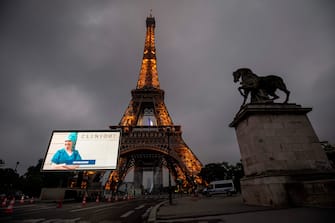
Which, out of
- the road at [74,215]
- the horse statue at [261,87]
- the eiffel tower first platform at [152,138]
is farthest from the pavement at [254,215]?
the eiffel tower first platform at [152,138]

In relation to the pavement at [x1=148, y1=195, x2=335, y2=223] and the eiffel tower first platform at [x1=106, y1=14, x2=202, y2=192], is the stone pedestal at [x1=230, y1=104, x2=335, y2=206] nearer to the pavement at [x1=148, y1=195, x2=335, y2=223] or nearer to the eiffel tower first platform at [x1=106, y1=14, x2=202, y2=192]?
the pavement at [x1=148, y1=195, x2=335, y2=223]

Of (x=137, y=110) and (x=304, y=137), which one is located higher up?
(x=137, y=110)

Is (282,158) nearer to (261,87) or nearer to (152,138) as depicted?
(261,87)

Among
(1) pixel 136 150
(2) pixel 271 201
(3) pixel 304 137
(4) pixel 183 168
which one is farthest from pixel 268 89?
(1) pixel 136 150

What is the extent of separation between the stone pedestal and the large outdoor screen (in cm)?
1351

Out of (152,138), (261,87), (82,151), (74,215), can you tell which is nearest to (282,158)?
(261,87)

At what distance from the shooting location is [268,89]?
8.91 m

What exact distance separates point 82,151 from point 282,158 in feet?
57.2

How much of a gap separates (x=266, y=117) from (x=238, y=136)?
183 cm

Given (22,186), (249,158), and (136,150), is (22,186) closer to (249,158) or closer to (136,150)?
(136,150)

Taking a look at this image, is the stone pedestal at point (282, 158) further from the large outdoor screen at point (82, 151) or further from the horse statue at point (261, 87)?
the large outdoor screen at point (82, 151)

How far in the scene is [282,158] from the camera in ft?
22.7

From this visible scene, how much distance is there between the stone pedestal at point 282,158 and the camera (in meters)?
5.89

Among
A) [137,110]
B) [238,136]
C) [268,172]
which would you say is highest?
[137,110]
